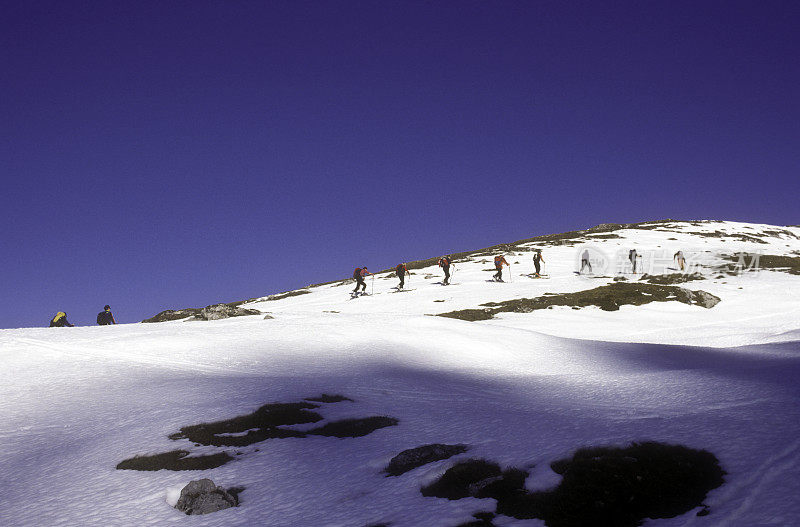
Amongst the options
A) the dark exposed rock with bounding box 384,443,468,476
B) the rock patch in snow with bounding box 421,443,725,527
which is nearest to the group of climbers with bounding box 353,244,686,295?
the dark exposed rock with bounding box 384,443,468,476

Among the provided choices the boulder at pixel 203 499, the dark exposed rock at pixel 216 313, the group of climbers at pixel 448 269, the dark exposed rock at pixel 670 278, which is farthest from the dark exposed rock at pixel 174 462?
the dark exposed rock at pixel 670 278

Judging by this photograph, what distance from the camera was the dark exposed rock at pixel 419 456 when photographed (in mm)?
4639

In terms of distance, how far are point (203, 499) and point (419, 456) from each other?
201cm

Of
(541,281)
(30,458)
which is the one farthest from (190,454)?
(541,281)

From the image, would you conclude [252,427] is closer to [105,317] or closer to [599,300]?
[105,317]

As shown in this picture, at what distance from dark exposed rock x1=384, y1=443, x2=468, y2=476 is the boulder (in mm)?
1466

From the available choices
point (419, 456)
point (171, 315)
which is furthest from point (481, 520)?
point (171, 315)

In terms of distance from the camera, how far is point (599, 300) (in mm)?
28047

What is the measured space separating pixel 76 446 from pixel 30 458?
0.45 metres

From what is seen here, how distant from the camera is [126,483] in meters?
4.74

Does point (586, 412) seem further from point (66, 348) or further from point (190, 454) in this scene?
point (66, 348)

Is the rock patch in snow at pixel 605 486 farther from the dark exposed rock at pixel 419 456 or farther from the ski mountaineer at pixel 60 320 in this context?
the ski mountaineer at pixel 60 320

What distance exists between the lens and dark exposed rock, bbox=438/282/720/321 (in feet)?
87.9

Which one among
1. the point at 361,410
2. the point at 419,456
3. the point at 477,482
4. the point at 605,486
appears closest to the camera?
the point at 605,486
